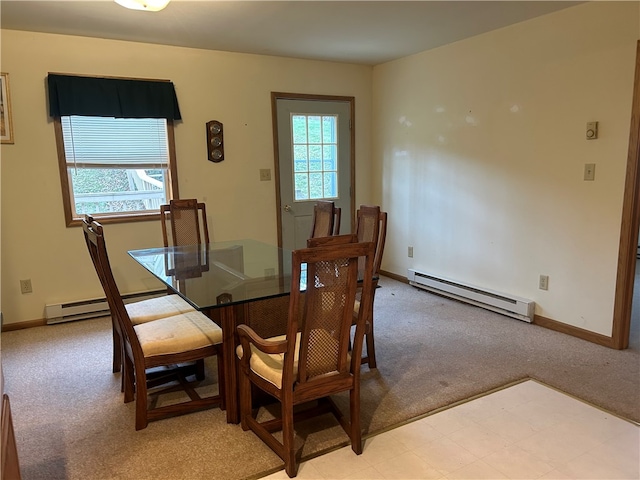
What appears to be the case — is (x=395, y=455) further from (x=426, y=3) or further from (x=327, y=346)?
(x=426, y=3)

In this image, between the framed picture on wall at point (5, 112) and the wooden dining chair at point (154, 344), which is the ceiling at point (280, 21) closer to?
the framed picture on wall at point (5, 112)

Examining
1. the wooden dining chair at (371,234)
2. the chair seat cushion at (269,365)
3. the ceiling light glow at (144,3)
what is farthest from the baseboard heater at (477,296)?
the ceiling light glow at (144,3)

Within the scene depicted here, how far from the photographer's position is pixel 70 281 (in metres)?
3.89

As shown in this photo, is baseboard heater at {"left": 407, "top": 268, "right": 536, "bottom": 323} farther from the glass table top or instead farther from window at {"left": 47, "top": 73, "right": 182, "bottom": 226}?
window at {"left": 47, "top": 73, "right": 182, "bottom": 226}

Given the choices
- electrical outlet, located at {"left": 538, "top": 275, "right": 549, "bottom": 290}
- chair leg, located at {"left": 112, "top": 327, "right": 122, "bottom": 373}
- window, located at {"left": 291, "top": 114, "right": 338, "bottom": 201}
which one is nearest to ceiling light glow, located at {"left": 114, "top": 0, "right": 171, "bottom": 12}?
chair leg, located at {"left": 112, "top": 327, "right": 122, "bottom": 373}

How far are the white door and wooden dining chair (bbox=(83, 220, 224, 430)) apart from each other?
2.33 metres

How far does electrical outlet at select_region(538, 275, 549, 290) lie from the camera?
11.7ft

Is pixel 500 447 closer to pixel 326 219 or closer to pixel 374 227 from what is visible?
pixel 374 227

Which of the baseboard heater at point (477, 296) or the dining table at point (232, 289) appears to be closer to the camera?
the dining table at point (232, 289)

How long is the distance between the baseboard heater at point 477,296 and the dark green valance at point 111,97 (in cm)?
279

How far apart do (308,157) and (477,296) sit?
7.20 feet

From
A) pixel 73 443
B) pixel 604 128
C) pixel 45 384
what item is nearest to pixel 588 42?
pixel 604 128

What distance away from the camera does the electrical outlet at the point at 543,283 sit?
140 inches

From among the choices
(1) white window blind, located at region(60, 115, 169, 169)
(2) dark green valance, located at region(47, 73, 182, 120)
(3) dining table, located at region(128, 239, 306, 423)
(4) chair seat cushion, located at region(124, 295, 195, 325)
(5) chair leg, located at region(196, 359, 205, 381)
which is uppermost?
(2) dark green valance, located at region(47, 73, 182, 120)
